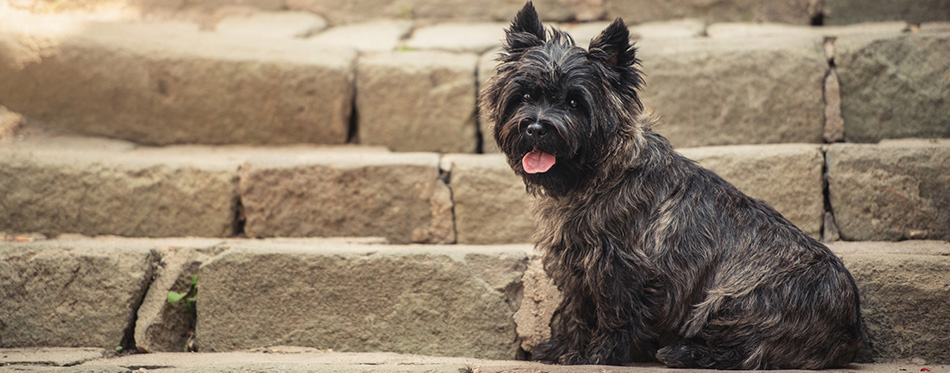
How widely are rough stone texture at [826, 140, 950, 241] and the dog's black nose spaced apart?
1998 mm

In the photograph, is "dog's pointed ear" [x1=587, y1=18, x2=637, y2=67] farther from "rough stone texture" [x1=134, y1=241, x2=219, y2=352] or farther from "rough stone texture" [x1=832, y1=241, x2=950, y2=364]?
"rough stone texture" [x1=134, y1=241, x2=219, y2=352]

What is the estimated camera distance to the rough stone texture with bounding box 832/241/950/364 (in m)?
3.43

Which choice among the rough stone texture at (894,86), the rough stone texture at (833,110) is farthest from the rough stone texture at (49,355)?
the rough stone texture at (894,86)

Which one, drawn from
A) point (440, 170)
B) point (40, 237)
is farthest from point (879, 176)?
point (40, 237)

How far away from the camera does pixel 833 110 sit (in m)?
4.66

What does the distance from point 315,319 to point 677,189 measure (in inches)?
72.9

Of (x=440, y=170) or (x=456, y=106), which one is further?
(x=456, y=106)

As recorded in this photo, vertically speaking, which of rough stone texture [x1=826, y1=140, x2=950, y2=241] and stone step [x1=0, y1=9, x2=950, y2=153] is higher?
stone step [x1=0, y1=9, x2=950, y2=153]

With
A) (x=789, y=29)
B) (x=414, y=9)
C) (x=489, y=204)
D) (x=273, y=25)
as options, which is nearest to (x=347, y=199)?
(x=489, y=204)

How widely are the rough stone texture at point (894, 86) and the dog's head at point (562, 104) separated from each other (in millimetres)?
2078

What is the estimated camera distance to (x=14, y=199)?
4344 millimetres

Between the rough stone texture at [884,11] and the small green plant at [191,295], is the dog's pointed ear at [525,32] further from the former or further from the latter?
the rough stone texture at [884,11]

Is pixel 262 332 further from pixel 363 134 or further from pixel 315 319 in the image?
pixel 363 134

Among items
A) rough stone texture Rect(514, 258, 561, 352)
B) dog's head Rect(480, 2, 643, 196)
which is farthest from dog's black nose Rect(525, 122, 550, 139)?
rough stone texture Rect(514, 258, 561, 352)
